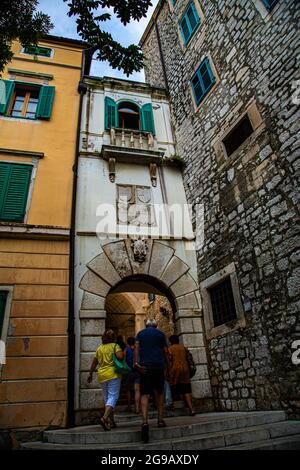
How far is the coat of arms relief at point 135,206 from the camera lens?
286 inches

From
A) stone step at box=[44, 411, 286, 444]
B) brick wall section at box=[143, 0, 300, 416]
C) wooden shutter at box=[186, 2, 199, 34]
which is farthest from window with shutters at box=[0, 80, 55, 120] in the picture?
stone step at box=[44, 411, 286, 444]

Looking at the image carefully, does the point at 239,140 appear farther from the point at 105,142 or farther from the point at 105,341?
the point at 105,341

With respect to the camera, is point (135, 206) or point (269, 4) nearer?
point (269, 4)

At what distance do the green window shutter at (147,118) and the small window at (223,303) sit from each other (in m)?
5.42

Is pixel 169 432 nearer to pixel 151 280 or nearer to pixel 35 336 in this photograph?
pixel 35 336

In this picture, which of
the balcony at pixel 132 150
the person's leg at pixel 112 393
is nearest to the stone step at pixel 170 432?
the person's leg at pixel 112 393

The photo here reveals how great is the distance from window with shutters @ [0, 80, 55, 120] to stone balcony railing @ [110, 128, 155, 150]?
1.93m

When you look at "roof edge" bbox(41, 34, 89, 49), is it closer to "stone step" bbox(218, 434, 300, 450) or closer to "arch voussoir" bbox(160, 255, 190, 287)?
"arch voussoir" bbox(160, 255, 190, 287)

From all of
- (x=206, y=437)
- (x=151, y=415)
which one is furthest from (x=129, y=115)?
(x=206, y=437)

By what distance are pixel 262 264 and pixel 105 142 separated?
5821 mm

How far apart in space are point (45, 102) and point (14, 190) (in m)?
3.24

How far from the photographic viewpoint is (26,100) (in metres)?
8.46

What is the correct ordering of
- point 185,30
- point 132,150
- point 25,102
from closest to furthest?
Result: point 132,150 → point 25,102 → point 185,30

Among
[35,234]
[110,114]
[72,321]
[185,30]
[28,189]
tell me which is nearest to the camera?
[72,321]
